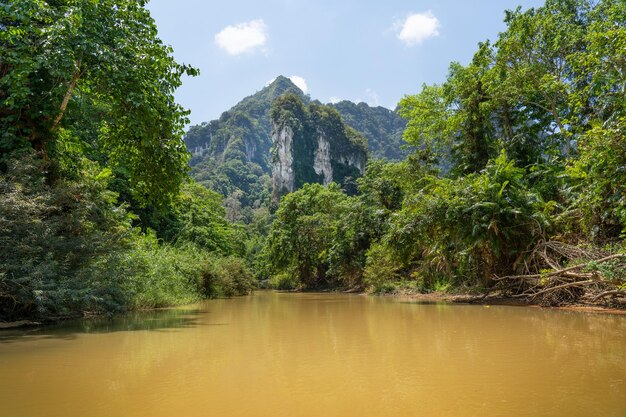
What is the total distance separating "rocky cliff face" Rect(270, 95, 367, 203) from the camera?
76125 mm

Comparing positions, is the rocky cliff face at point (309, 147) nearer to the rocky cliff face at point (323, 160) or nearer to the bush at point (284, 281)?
the rocky cliff face at point (323, 160)

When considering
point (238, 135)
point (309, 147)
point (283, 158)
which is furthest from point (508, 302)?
point (238, 135)

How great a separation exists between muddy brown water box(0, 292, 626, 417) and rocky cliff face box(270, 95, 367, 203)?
7033 centimetres

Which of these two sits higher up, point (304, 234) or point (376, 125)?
point (376, 125)

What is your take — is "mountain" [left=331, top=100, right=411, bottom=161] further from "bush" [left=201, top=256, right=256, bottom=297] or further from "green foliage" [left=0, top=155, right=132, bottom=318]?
"green foliage" [left=0, top=155, right=132, bottom=318]

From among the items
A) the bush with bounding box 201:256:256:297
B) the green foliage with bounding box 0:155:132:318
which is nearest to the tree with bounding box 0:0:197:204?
the green foliage with bounding box 0:155:132:318

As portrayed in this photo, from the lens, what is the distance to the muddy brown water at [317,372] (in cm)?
239

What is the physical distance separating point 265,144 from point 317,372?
12672 centimetres

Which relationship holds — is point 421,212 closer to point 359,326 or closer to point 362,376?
point 359,326

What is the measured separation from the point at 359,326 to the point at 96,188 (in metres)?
6.63

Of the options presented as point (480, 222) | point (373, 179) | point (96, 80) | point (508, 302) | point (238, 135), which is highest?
point (238, 135)

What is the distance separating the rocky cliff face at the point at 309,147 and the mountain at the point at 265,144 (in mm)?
188

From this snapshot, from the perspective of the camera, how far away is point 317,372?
3254 mm

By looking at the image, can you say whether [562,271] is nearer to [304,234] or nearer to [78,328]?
[78,328]
